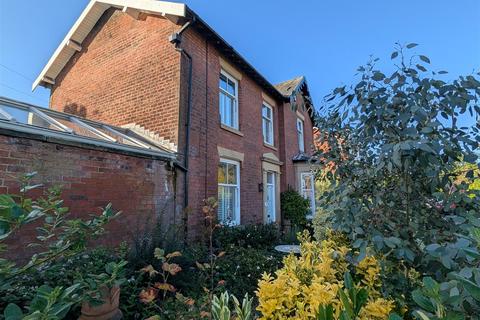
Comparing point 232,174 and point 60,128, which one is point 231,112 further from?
point 60,128

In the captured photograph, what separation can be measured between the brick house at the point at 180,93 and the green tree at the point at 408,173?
3.90 m

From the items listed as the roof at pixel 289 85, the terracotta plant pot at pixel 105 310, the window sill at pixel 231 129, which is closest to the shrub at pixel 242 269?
the terracotta plant pot at pixel 105 310

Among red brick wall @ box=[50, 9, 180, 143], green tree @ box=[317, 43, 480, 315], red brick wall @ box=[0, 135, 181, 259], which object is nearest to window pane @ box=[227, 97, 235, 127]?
red brick wall @ box=[50, 9, 180, 143]

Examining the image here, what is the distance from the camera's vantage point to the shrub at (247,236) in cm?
721

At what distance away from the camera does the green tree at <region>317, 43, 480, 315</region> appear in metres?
1.75

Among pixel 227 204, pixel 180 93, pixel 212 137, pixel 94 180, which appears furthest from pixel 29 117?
pixel 227 204

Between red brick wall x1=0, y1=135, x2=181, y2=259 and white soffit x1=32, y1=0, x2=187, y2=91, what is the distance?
4.06 m

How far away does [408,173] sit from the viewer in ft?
6.70

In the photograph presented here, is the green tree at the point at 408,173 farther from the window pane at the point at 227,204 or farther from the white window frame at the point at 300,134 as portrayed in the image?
the white window frame at the point at 300,134

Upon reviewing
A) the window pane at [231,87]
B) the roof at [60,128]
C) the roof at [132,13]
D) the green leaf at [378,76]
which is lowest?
the green leaf at [378,76]

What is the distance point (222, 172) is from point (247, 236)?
2072 mm

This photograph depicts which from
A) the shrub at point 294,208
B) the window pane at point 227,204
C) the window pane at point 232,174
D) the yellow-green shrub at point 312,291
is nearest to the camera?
the yellow-green shrub at point 312,291

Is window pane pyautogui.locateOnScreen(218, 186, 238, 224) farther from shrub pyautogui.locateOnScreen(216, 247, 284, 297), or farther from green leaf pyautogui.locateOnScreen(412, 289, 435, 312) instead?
green leaf pyautogui.locateOnScreen(412, 289, 435, 312)

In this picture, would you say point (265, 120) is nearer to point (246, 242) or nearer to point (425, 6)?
point (246, 242)
